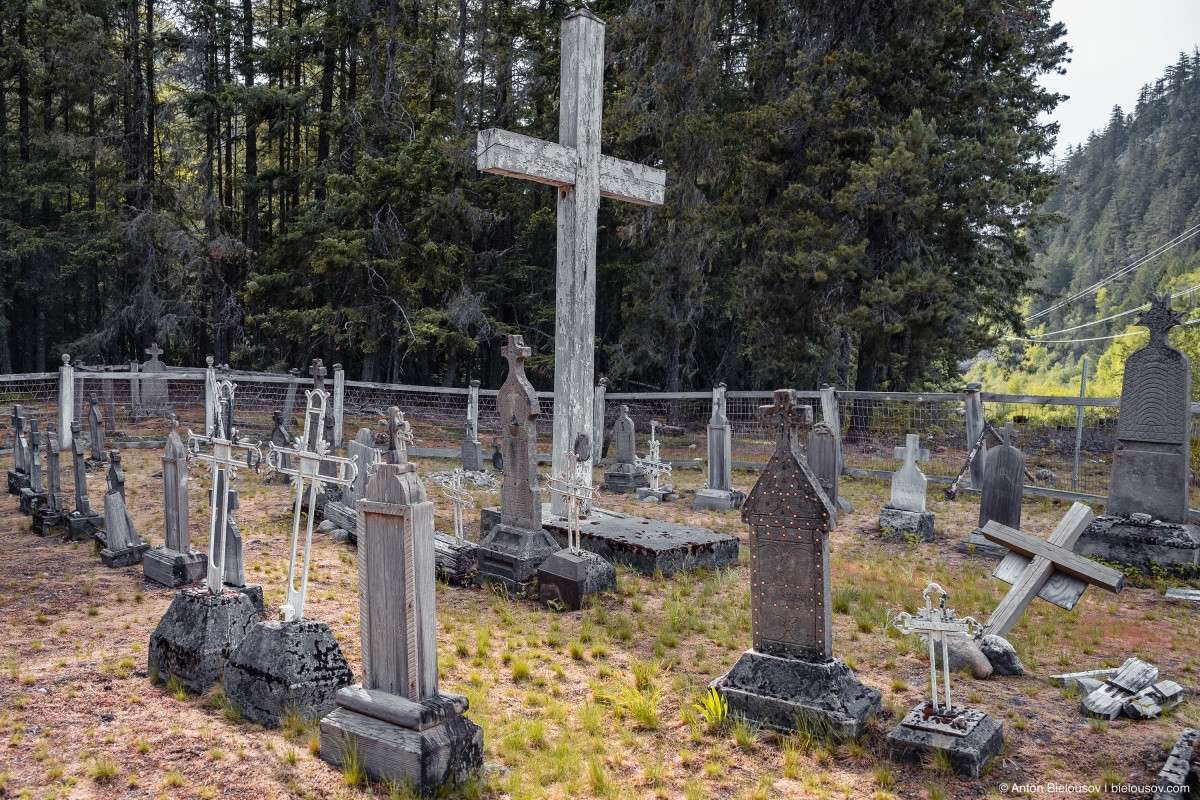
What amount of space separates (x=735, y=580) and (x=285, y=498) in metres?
7.23

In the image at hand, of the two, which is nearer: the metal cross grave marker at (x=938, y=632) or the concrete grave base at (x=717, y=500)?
the metal cross grave marker at (x=938, y=632)

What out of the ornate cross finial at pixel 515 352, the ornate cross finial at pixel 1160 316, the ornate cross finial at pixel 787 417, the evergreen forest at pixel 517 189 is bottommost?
the ornate cross finial at pixel 787 417

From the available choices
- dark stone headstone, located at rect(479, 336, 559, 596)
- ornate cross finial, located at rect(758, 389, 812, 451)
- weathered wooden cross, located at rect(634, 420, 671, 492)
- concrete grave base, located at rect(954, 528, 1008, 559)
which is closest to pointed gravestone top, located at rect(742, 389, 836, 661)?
ornate cross finial, located at rect(758, 389, 812, 451)

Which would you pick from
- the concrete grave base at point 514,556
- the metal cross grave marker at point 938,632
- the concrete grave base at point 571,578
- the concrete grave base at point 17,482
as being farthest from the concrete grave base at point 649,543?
the concrete grave base at point 17,482

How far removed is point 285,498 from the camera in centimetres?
1196

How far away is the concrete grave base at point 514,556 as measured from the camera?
7.51 metres

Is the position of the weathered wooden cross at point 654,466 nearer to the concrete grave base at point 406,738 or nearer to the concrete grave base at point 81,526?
the concrete grave base at point 81,526

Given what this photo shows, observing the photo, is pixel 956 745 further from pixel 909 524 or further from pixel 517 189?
pixel 517 189

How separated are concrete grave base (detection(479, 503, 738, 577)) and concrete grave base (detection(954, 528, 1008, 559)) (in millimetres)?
2817

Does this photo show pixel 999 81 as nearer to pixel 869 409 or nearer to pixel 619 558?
pixel 869 409

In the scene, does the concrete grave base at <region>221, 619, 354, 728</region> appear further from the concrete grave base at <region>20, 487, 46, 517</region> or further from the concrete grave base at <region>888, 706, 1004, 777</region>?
the concrete grave base at <region>20, 487, 46, 517</region>

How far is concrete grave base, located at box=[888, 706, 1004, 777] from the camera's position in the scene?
3.97 metres

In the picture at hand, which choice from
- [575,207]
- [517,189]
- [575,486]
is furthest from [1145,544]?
[517,189]

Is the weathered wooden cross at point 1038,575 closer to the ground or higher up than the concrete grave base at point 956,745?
higher up
